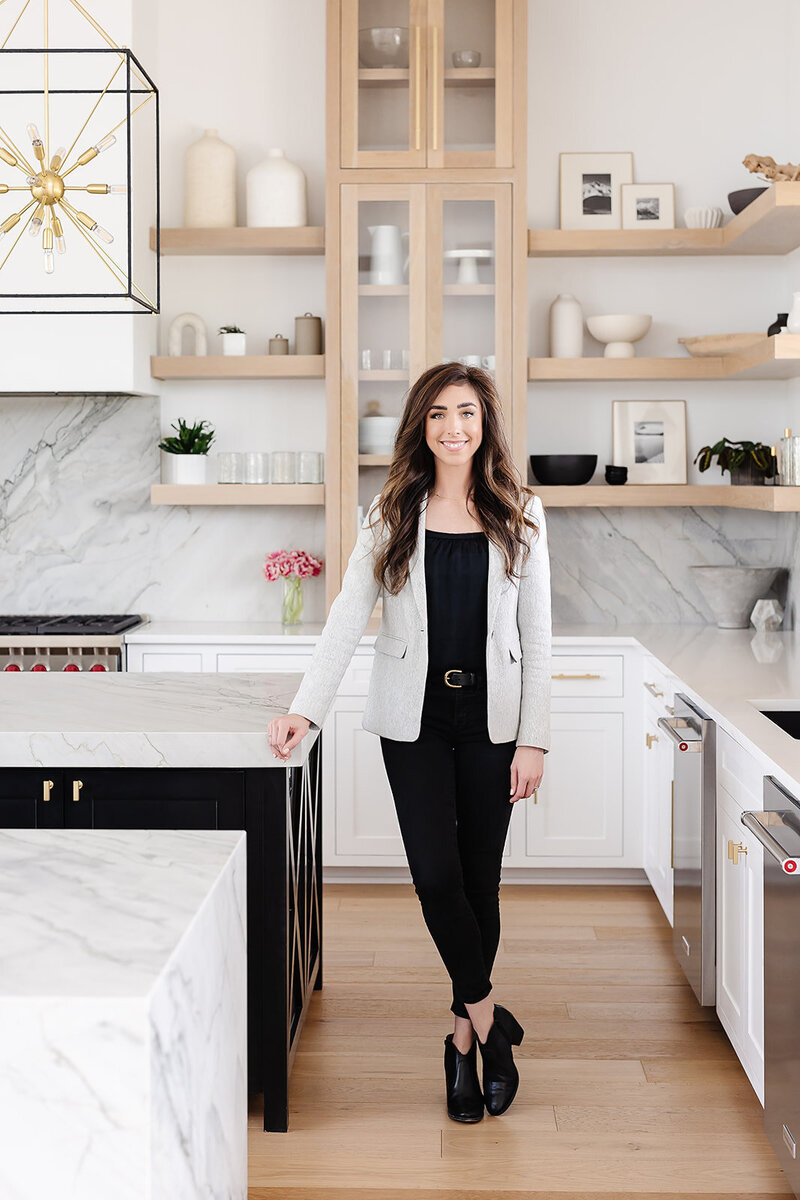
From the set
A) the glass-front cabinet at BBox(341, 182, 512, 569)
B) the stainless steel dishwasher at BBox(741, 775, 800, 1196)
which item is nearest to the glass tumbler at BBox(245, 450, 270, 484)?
the glass-front cabinet at BBox(341, 182, 512, 569)

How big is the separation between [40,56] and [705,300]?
2516 mm

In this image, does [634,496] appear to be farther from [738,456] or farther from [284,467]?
[284,467]

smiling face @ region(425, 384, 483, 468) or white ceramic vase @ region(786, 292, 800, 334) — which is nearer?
smiling face @ region(425, 384, 483, 468)

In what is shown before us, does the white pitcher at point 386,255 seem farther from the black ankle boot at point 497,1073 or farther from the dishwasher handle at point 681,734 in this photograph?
the black ankle boot at point 497,1073

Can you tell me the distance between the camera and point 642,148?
4336mm

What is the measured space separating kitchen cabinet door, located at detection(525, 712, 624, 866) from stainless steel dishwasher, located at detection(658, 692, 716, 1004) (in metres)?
0.90

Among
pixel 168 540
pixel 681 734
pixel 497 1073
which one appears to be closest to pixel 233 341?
pixel 168 540

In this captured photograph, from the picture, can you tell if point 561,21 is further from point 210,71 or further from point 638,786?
point 638,786

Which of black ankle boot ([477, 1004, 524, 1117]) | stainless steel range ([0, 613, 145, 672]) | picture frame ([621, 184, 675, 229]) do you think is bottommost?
black ankle boot ([477, 1004, 524, 1117])

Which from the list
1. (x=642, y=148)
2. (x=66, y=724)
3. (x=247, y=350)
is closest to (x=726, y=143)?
(x=642, y=148)

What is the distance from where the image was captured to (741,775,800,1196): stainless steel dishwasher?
1917 millimetres

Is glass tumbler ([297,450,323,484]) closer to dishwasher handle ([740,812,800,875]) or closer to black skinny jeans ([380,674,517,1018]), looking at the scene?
black skinny jeans ([380,674,517,1018])

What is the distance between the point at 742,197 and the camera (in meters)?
4.02

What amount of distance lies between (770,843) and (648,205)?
119 inches
